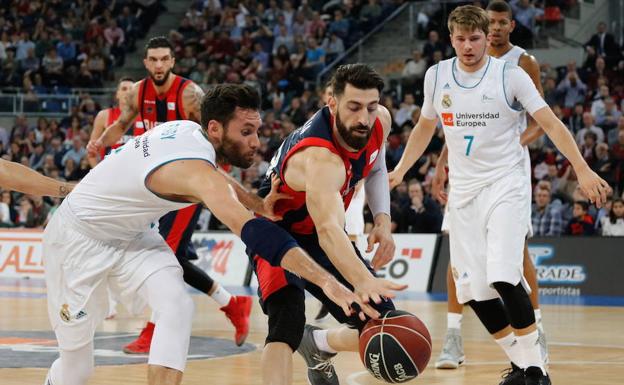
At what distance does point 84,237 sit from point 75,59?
21.7 meters

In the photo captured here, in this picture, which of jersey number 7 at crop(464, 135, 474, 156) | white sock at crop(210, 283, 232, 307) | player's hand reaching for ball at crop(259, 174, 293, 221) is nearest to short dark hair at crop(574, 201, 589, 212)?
white sock at crop(210, 283, 232, 307)

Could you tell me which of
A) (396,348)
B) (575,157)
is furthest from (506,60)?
(396,348)

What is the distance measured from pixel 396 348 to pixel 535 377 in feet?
4.85

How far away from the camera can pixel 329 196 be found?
520 cm

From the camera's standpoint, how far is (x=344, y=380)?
7113mm

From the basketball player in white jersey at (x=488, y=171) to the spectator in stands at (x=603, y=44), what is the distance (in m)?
13.0

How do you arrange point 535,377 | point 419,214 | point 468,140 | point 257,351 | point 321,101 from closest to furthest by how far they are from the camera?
point 535,377
point 468,140
point 257,351
point 419,214
point 321,101

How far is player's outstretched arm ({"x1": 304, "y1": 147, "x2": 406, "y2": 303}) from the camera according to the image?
194 inches

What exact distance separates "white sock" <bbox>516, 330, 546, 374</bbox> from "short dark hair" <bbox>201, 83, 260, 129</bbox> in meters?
2.30

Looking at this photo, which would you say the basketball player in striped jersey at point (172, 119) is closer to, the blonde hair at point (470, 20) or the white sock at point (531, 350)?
the blonde hair at point (470, 20)

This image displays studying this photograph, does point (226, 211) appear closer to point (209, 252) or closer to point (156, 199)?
point (156, 199)

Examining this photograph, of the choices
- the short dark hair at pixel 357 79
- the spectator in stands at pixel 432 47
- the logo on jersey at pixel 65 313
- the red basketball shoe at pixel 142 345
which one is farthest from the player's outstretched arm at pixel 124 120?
the spectator in stands at pixel 432 47

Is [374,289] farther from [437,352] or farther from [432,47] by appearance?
[432,47]

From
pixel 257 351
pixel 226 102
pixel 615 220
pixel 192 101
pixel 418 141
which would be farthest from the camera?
pixel 615 220
